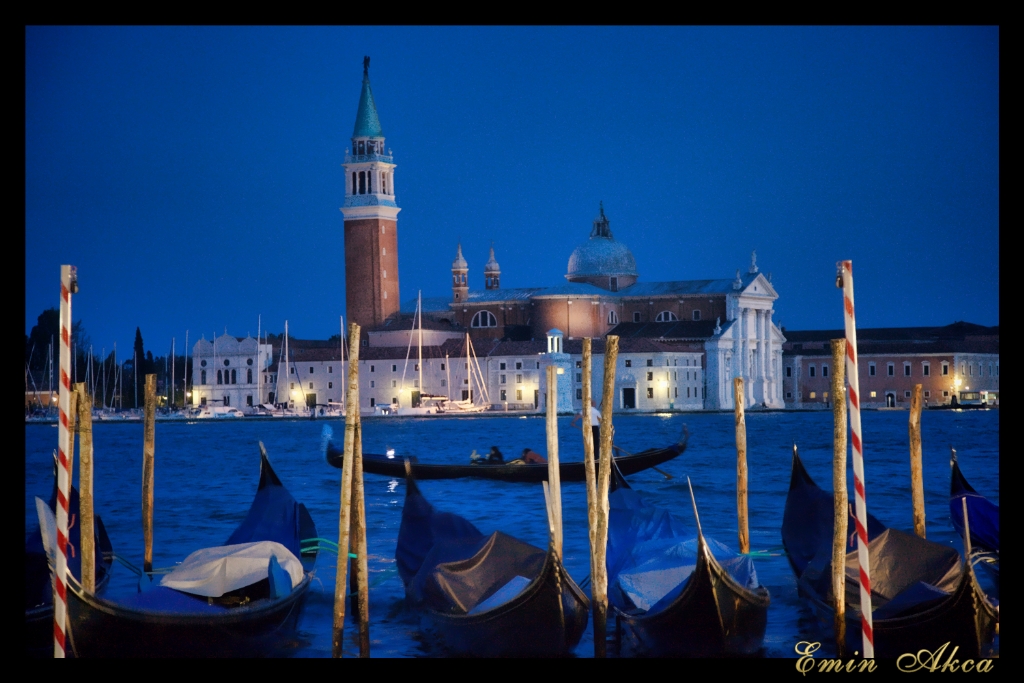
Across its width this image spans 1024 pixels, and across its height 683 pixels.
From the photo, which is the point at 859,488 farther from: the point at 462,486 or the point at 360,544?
Answer: the point at 462,486

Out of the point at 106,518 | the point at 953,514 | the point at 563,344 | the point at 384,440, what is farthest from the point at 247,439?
the point at 953,514

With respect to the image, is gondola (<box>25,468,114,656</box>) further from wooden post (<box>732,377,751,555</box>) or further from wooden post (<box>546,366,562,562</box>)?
wooden post (<box>732,377,751,555</box>)

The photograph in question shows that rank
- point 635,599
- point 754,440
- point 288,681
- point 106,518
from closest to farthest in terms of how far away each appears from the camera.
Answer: point 288,681 → point 635,599 → point 106,518 → point 754,440

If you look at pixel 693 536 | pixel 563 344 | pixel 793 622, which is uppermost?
pixel 563 344

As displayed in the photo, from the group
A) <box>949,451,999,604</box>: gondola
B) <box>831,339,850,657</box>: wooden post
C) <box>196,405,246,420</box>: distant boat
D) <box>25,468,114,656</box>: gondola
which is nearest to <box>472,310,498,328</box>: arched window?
<box>196,405,246,420</box>: distant boat

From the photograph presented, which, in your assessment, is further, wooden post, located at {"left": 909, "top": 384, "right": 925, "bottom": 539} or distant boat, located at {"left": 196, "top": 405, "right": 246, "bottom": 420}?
distant boat, located at {"left": 196, "top": 405, "right": 246, "bottom": 420}

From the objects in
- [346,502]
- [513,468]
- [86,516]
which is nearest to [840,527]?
[346,502]

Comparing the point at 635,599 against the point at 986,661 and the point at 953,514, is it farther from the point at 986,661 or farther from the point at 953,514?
the point at 953,514
